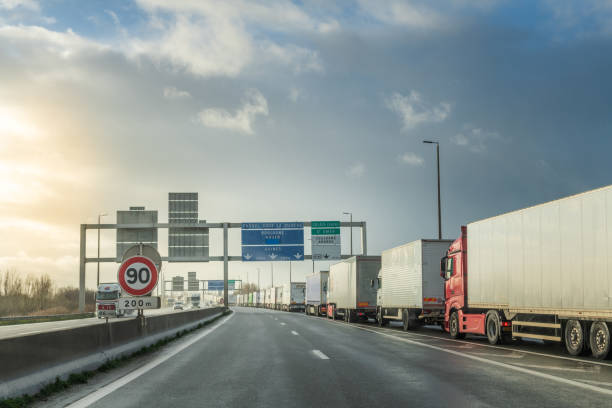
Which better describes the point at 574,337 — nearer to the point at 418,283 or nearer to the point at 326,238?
the point at 418,283

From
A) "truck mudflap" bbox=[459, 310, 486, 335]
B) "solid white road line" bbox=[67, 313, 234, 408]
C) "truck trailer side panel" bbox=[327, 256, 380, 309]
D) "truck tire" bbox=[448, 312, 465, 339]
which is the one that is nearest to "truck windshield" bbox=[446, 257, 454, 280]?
"truck tire" bbox=[448, 312, 465, 339]

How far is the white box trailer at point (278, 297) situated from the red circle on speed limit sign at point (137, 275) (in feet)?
208

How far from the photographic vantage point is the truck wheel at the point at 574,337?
1354 centimetres

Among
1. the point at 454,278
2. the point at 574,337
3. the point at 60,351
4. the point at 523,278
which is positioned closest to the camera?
the point at 60,351

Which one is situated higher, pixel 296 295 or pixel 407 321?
pixel 407 321

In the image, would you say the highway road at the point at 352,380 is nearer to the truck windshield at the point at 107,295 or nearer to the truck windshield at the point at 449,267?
the truck windshield at the point at 449,267

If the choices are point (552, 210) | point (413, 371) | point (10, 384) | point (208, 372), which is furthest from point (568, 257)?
point (10, 384)

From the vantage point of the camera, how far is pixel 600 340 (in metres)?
12.9

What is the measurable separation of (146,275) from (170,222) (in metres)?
37.4

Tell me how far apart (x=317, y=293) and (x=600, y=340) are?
123 feet

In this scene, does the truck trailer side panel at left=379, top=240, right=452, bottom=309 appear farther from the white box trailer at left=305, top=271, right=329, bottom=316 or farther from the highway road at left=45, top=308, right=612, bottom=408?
the white box trailer at left=305, top=271, right=329, bottom=316

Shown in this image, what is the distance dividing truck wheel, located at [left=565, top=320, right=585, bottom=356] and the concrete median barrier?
29.8 feet

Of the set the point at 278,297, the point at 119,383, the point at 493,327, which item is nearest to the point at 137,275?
the point at 119,383

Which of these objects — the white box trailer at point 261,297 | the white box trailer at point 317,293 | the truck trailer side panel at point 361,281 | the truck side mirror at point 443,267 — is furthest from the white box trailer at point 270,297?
the truck side mirror at point 443,267
